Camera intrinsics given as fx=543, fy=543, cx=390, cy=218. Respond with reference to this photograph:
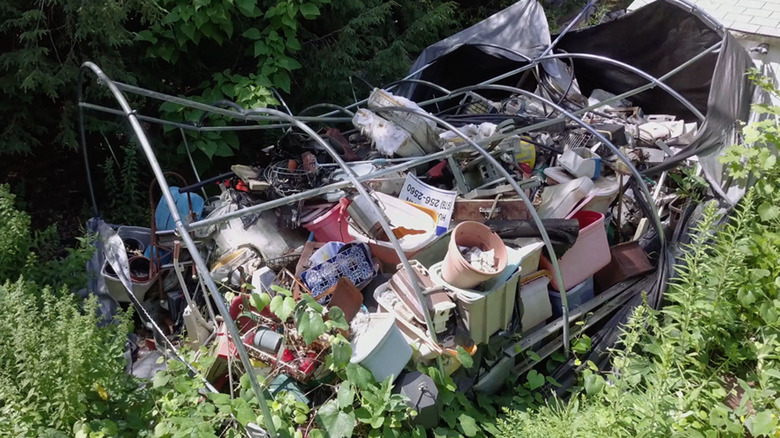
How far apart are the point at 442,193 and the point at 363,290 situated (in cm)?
92

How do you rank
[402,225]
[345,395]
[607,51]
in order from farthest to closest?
[607,51] < [402,225] < [345,395]

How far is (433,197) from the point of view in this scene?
12.7 ft

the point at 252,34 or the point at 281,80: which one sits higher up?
the point at 252,34

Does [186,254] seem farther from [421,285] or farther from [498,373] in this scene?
[498,373]

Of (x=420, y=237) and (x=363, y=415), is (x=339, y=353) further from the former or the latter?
(x=420, y=237)

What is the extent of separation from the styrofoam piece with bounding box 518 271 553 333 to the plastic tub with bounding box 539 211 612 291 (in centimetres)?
14

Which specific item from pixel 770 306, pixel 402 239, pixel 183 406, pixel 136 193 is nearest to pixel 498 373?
pixel 402 239

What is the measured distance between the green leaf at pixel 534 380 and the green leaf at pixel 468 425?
0.62 meters

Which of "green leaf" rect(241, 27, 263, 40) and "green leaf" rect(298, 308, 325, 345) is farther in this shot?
"green leaf" rect(241, 27, 263, 40)

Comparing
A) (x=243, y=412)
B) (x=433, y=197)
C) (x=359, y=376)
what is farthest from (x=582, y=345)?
(x=243, y=412)

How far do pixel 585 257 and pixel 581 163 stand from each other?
845 mm

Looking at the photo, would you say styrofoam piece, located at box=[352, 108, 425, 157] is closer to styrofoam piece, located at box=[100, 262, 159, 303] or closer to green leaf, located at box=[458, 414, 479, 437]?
styrofoam piece, located at box=[100, 262, 159, 303]

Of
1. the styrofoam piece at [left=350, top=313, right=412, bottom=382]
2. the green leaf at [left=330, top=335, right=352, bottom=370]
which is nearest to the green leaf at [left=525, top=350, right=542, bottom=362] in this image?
the styrofoam piece at [left=350, top=313, right=412, bottom=382]

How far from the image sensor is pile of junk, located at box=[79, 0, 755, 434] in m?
3.00
